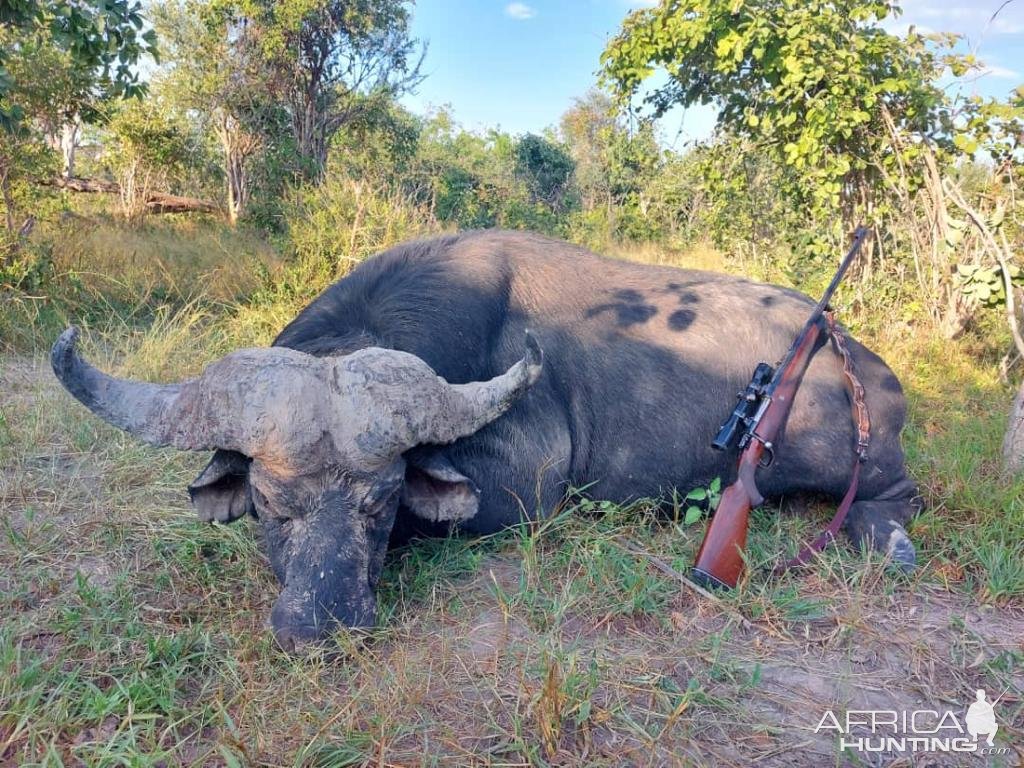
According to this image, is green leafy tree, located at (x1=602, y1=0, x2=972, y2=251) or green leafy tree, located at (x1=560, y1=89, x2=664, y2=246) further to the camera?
green leafy tree, located at (x1=560, y1=89, x2=664, y2=246)

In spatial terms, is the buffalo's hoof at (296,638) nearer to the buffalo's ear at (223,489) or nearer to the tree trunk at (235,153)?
the buffalo's ear at (223,489)

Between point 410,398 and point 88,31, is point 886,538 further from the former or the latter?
point 88,31

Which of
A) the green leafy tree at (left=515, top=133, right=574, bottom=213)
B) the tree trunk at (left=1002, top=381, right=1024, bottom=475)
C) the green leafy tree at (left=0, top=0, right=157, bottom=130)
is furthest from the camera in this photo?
the green leafy tree at (left=515, top=133, right=574, bottom=213)

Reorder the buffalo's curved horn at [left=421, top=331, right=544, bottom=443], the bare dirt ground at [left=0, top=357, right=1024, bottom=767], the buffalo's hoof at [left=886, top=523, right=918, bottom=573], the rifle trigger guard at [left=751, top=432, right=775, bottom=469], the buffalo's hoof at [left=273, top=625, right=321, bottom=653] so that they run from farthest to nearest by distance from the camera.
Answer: the rifle trigger guard at [left=751, top=432, right=775, bottom=469] → the buffalo's hoof at [left=886, top=523, right=918, bottom=573] → the buffalo's curved horn at [left=421, top=331, right=544, bottom=443] → the buffalo's hoof at [left=273, top=625, right=321, bottom=653] → the bare dirt ground at [left=0, top=357, right=1024, bottom=767]

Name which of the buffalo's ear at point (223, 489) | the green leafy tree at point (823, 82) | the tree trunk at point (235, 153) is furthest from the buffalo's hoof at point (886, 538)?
the tree trunk at point (235, 153)

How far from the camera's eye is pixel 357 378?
2.69 m

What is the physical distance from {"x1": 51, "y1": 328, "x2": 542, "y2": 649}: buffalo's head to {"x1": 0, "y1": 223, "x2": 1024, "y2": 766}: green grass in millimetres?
193

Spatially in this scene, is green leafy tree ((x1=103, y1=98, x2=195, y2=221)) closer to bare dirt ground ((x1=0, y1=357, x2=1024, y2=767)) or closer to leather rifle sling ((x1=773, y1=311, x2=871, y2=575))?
bare dirt ground ((x1=0, y1=357, x2=1024, y2=767))

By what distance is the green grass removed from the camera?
6.96 ft

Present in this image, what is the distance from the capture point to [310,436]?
8.43 ft

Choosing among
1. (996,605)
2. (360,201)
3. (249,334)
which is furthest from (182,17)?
(996,605)

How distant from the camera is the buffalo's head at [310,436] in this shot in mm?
2541

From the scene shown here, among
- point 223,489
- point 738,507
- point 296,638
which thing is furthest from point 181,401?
point 738,507

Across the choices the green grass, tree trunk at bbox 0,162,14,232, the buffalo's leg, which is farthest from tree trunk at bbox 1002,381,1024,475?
tree trunk at bbox 0,162,14,232
